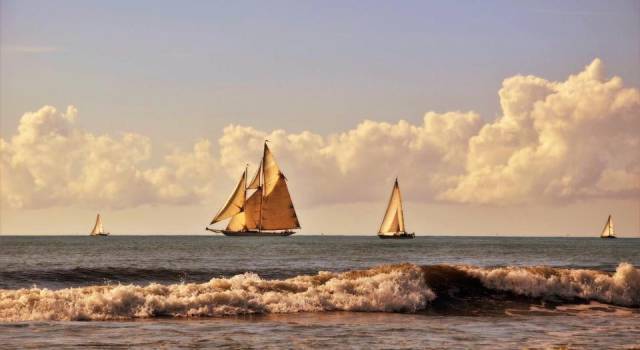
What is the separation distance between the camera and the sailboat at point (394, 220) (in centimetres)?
17796

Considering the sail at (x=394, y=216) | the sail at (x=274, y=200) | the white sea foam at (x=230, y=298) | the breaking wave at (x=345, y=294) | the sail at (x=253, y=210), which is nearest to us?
the white sea foam at (x=230, y=298)

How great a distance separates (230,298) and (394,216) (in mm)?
148855

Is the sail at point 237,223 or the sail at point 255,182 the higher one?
the sail at point 255,182

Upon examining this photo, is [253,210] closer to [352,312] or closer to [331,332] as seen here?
[352,312]

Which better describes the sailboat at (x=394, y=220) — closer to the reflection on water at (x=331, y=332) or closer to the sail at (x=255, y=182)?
the sail at (x=255, y=182)

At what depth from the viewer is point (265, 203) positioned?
168875mm

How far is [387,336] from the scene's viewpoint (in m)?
26.1

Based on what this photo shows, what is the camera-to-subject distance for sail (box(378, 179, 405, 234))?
176375 mm

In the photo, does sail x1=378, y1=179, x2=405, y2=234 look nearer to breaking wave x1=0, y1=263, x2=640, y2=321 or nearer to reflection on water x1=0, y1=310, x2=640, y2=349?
breaking wave x1=0, y1=263, x2=640, y2=321

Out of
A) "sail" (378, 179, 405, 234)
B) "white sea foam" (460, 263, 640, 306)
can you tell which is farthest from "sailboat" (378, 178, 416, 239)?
"white sea foam" (460, 263, 640, 306)

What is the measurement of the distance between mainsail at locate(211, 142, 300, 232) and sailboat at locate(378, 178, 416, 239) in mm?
20260

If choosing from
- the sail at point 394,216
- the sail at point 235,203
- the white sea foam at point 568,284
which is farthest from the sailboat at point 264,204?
the white sea foam at point 568,284

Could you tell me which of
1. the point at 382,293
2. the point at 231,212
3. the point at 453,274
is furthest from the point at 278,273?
the point at 231,212

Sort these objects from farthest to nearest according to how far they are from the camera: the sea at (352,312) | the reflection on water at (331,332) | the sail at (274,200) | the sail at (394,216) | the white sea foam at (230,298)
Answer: the sail at (394,216)
the sail at (274,200)
the white sea foam at (230,298)
the sea at (352,312)
the reflection on water at (331,332)
